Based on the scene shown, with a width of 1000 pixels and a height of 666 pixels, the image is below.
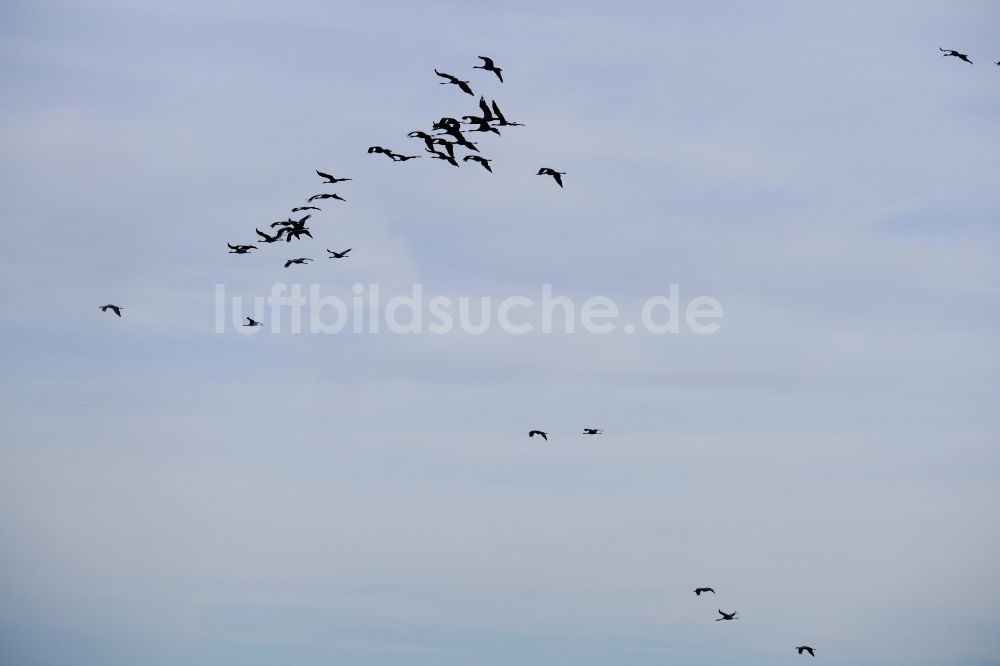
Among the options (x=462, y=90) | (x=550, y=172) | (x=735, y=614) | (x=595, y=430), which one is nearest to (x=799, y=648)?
(x=735, y=614)

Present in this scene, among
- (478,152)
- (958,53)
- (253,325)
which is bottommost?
(253,325)

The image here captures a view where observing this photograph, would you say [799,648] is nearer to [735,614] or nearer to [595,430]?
[735,614]

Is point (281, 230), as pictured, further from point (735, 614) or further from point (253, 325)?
point (735, 614)

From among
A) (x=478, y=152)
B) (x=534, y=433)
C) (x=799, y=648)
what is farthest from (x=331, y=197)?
(x=799, y=648)

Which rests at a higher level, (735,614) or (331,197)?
(331,197)

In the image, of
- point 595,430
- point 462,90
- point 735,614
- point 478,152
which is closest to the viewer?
point 462,90

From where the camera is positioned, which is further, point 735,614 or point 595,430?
point 735,614

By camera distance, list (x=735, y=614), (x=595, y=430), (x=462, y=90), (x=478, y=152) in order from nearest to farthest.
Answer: (x=462, y=90)
(x=478, y=152)
(x=595, y=430)
(x=735, y=614)

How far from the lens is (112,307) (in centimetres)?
16962

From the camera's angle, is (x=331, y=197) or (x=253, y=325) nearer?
(x=331, y=197)

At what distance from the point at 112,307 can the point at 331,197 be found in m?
27.6

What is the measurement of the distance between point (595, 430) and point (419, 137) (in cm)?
3661

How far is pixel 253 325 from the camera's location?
17350 centimetres

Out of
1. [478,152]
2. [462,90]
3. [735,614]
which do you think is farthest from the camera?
[735,614]
